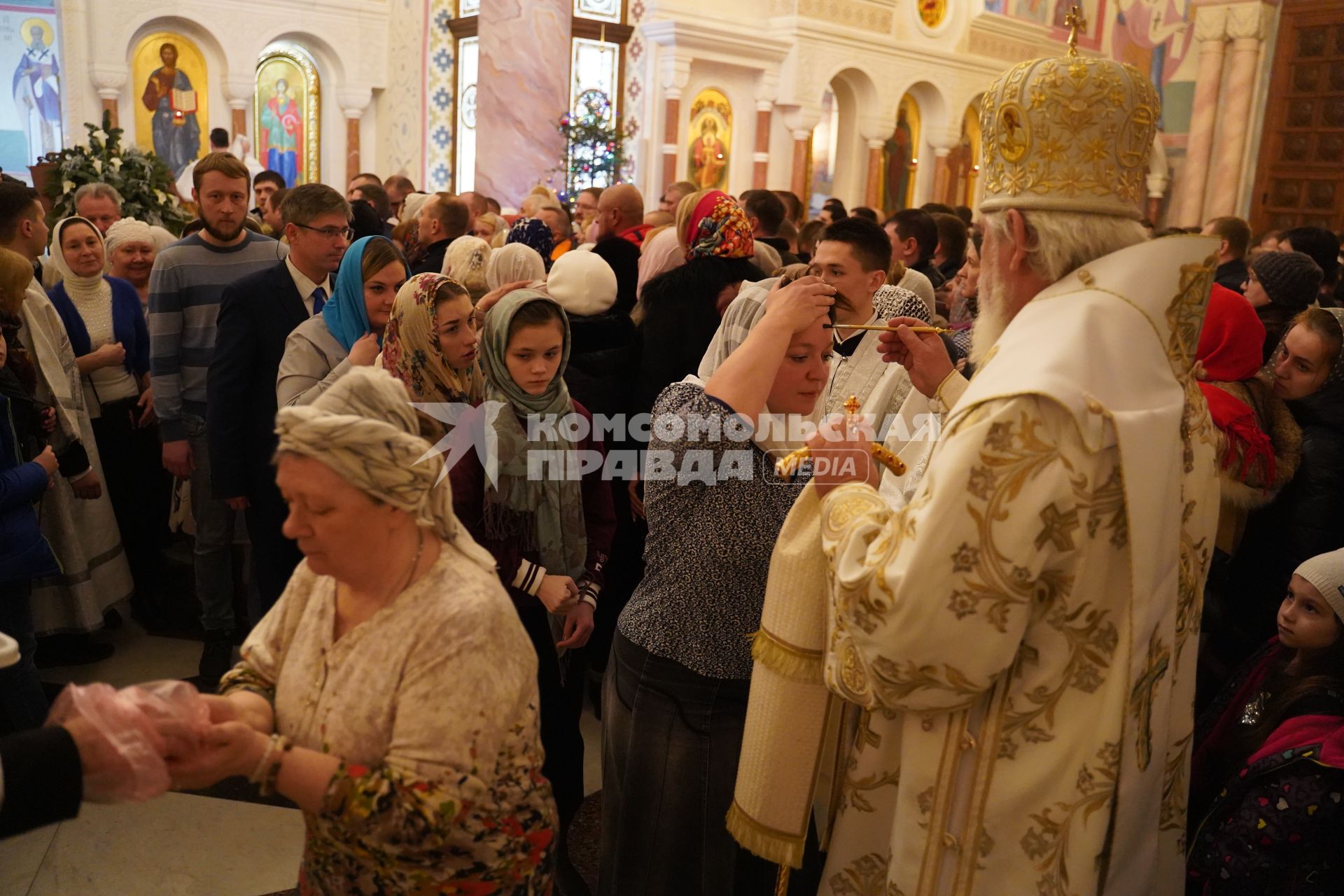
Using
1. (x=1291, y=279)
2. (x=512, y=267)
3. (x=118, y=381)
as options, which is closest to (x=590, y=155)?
(x=118, y=381)

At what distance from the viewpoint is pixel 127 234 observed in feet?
17.0

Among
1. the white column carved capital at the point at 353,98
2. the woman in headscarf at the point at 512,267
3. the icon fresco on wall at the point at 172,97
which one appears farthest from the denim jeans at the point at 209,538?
the white column carved capital at the point at 353,98

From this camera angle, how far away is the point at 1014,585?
5.40 ft

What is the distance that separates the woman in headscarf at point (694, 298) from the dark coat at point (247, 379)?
128cm

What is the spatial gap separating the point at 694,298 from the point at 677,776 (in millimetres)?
2126

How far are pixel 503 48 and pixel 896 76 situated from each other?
31.1 feet

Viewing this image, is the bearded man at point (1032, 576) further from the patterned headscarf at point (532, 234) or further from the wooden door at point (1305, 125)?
the wooden door at point (1305, 125)

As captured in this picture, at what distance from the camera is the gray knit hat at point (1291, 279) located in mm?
4387

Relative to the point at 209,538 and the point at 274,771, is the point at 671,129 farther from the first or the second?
the point at 274,771

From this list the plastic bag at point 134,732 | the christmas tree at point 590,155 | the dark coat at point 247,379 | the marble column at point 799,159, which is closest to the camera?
the plastic bag at point 134,732

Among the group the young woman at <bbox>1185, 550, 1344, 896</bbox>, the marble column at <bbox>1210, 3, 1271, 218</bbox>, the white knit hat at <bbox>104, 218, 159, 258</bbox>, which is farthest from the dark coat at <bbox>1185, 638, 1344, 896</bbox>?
the marble column at <bbox>1210, 3, 1271, 218</bbox>

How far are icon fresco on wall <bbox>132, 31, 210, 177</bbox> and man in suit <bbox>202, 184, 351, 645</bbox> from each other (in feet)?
40.7

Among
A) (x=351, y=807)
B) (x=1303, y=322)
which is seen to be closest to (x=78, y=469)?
(x=351, y=807)

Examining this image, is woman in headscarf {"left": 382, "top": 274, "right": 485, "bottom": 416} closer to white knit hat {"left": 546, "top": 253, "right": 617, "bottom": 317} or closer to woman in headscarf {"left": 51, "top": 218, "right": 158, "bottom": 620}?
white knit hat {"left": 546, "top": 253, "right": 617, "bottom": 317}
